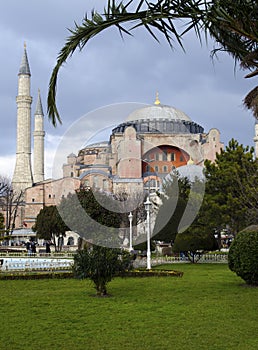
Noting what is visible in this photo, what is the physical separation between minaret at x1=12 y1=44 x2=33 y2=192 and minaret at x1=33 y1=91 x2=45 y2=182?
4441 millimetres

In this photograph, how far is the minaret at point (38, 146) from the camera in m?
62.5

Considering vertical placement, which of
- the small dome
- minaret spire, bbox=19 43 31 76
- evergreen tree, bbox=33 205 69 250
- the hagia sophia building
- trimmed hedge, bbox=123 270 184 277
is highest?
minaret spire, bbox=19 43 31 76

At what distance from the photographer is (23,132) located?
185 ft

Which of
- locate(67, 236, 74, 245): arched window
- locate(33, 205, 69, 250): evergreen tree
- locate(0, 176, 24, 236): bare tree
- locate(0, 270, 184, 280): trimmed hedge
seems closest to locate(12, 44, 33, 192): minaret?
locate(0, 176, 24, 236): bare tree

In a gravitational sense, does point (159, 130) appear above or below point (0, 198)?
above

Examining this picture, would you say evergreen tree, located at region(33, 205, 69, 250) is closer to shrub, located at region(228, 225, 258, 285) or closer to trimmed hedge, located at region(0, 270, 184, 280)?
trimmed hedge, located at region(0, 270, 184, 280)

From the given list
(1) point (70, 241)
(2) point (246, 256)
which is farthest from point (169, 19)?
(1) point (70, 241)

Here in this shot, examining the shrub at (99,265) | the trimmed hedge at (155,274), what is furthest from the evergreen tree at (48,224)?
the shrub at (99,265)

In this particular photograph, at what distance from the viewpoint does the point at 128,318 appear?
6.87m

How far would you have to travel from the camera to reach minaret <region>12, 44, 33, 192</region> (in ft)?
185

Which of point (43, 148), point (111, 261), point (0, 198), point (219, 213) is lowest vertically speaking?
point (111, 261)

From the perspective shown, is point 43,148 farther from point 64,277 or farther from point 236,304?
point 236,304

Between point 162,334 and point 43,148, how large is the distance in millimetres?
58889

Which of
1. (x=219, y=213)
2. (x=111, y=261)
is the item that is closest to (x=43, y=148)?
(x=219, y=213)
